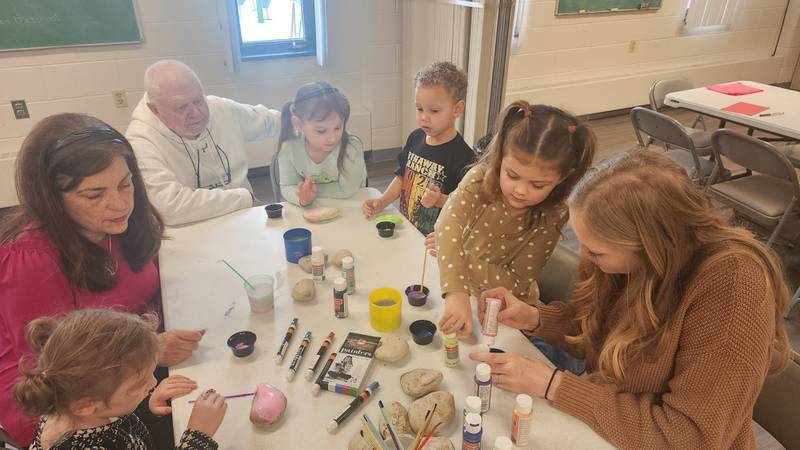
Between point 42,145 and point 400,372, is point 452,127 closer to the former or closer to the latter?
point 400,372

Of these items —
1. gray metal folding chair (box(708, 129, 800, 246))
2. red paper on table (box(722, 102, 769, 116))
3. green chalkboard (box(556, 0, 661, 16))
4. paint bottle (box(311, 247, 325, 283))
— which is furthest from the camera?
green chalkboard (box(556, 0, 661, 16))

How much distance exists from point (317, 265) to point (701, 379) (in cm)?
99

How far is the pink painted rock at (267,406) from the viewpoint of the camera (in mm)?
999

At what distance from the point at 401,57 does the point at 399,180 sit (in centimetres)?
221

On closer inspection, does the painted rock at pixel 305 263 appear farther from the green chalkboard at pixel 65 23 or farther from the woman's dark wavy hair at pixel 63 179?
the green chalkboard at pixel 65 23

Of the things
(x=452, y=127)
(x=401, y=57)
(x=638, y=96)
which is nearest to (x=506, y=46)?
(x=452, y=127)

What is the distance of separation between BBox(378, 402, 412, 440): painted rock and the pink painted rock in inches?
8.4

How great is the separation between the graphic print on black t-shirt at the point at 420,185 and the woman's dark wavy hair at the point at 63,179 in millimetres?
1108

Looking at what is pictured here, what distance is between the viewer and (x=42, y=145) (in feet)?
3.95

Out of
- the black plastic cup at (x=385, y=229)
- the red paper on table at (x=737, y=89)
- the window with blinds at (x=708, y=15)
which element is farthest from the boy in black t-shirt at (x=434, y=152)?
the window with blinds at (x=708, y=15)

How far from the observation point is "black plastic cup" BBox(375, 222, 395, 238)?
5.67ft

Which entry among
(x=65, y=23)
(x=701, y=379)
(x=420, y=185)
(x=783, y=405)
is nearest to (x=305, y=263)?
(x=420, y=185)

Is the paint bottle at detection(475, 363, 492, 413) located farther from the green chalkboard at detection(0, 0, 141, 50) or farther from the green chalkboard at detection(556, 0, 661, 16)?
the green chalkboard at detection(556, 0, 661, 16)

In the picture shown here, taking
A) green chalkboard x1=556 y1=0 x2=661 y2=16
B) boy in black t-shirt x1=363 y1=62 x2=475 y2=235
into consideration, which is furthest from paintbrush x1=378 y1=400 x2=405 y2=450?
Result: green chalkboard x1=556 y1=0 x2=661 y2=16
